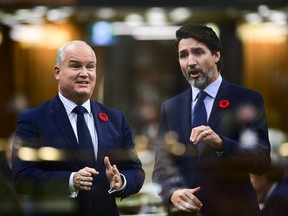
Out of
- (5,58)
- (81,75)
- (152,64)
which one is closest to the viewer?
(81,75)

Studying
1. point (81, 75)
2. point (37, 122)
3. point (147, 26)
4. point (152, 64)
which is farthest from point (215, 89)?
point (152, 64)

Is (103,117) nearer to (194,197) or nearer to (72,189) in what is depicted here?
(72,189)

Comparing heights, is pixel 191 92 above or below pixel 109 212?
above

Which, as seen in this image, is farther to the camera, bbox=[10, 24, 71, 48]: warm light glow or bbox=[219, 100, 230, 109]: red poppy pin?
bbox=[10, 24, 71, 48]: warm light glow

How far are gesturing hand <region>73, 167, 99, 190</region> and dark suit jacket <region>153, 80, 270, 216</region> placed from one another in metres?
0.30

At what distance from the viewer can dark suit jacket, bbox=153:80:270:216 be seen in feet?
9.77

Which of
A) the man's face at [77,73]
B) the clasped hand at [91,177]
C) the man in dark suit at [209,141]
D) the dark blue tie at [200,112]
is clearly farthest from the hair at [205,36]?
the clasped hand at [91,177]

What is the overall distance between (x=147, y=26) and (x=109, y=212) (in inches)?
50.5

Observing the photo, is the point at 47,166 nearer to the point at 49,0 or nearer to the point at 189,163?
the point at 189,163

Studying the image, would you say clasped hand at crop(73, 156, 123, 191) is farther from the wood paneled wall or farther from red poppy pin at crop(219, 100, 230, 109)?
the wood paneled wall

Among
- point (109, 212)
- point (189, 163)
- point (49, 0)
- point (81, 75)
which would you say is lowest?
point (109, 212)

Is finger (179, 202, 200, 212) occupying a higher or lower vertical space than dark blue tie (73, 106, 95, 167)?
lower

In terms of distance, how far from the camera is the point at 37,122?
3010mm

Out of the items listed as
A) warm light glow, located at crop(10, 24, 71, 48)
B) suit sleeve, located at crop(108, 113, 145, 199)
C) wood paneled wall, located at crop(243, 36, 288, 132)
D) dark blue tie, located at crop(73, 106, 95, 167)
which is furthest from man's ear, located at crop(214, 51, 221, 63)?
warm light glow, located at crop(10, 24, 71, 48)
